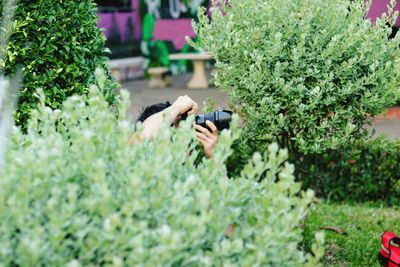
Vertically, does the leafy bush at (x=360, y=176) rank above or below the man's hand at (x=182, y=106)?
below

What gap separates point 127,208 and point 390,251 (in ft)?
9.10

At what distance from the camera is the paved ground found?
1239 cm

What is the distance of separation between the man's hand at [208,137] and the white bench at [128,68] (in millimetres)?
12820

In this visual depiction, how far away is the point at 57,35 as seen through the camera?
402cm

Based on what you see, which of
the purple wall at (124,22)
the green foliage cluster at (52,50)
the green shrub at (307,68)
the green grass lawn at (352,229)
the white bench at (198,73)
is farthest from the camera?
the white bench at (198,73)

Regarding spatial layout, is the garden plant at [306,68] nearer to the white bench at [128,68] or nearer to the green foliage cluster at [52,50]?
the green foliage cluster at [52,50]

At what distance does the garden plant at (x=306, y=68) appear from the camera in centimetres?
421

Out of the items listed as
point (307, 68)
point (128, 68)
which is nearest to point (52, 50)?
point (307, 68)

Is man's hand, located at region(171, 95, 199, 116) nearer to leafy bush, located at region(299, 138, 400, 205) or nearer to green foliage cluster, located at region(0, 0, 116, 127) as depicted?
green foliage cluster, located at region(0, 0, 116, 127)

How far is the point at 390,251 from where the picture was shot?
4512 millimetres

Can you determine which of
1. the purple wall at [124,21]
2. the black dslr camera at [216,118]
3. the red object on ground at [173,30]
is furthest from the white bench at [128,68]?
the black dslr camera at [216,118]

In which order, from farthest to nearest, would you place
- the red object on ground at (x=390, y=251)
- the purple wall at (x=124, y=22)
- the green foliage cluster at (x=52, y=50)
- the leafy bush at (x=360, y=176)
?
the purple wall at (x=124, y=22) < the leafy bush at (x=360, y=176) < the red object on ground at (x=390, y=251) < the green foliage cluster at (x=52, y=50)

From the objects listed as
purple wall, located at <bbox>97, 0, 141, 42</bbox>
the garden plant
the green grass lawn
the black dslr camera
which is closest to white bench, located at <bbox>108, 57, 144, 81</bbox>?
purple wall, located at <bbox>97, 0, 141, 42</bbox>

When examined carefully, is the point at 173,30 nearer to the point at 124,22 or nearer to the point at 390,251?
the point at 124,22
